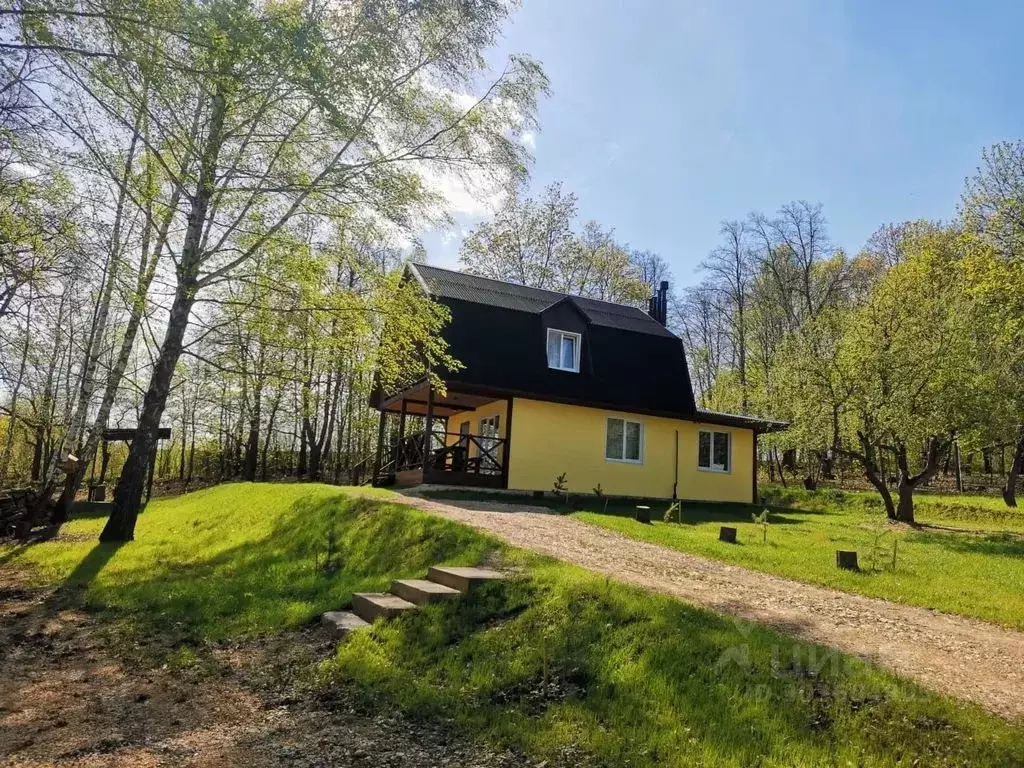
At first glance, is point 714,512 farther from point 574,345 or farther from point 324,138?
point 324,138

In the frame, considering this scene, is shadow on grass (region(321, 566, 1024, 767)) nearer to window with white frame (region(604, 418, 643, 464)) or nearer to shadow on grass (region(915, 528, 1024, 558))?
shadow on grass (region(915, 528, 1024, 558))

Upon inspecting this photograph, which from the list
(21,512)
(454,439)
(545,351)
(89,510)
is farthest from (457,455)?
(89,510)

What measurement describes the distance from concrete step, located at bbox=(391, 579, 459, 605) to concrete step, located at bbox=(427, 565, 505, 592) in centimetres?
7

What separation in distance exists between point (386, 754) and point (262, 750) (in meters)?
0.79

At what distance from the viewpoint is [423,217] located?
1301cm

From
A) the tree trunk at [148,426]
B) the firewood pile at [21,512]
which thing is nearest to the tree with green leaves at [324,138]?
the tree trunk at [148,426]

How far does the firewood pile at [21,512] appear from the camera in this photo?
14.4 m

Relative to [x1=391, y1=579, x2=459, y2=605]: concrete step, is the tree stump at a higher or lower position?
higher

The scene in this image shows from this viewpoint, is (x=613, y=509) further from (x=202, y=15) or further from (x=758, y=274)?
(x=758, y=274)

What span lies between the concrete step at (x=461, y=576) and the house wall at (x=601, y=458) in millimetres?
10065

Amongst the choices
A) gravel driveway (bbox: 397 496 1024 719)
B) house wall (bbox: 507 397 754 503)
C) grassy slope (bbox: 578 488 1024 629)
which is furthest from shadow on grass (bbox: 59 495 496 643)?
house wall (bbox: 507 397 754 503)

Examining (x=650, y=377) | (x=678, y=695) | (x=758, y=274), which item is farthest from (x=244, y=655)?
(x=758, y=274)

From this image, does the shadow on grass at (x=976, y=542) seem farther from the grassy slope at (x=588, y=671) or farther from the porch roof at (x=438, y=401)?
the porch roof at (x=438, y=401)

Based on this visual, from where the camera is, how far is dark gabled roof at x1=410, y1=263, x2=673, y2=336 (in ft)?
60.4
